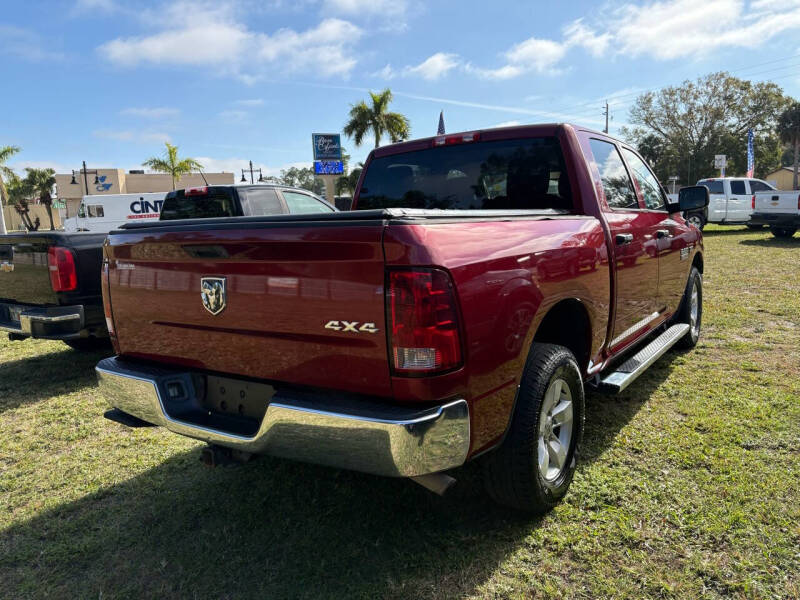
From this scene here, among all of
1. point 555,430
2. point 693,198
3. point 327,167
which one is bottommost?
point 555,430

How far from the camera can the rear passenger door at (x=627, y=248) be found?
3.33 metres

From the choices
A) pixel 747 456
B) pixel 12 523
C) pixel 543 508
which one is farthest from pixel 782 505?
pixel 12 523

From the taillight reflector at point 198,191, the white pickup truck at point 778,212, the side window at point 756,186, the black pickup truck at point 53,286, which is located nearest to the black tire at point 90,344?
the black pickup truck at point 53,286

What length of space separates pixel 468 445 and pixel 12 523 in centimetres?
251

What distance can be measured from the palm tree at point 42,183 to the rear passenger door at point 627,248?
219 ft

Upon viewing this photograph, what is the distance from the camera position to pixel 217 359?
2412mm

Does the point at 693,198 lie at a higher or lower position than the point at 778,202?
lower

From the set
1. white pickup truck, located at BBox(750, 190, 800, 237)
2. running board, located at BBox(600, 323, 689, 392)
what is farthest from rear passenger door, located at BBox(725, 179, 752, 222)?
running board, located at BBox(600, 323, 689, 392)

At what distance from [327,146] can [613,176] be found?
94.7ft

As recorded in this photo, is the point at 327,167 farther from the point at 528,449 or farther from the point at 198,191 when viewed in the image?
the point at 528,449

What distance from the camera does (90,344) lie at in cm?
589

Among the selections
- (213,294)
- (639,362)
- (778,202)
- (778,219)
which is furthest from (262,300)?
(778,202)

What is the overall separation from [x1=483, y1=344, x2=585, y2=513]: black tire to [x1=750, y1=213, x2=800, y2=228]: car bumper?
15943 mm

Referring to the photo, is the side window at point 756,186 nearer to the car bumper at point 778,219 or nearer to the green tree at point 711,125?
the car bumper at point 778,219
